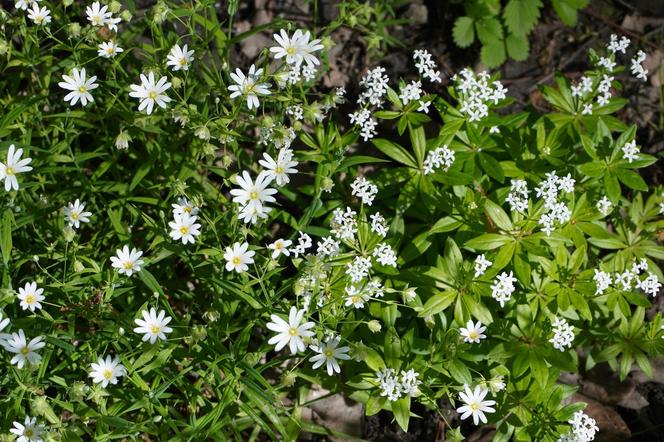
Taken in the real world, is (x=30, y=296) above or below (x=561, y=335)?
above

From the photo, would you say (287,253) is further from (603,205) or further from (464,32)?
(464,32)

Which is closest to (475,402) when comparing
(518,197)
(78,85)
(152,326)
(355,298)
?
(355,298)

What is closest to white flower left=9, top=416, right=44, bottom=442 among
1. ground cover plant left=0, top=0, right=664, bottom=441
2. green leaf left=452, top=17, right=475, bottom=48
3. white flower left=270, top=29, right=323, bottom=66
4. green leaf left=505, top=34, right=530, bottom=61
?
ground cover plant left=0, top=0, right=664, bottom=441

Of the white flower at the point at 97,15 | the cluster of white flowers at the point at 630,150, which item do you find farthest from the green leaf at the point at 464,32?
the white flower at the point at 97,15

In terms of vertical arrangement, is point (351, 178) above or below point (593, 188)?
above

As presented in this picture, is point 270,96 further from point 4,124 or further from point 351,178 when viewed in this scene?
point 4,124

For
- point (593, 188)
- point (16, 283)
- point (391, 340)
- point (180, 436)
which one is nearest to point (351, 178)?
point (391, 340)

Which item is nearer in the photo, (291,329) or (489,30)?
(291,329)
